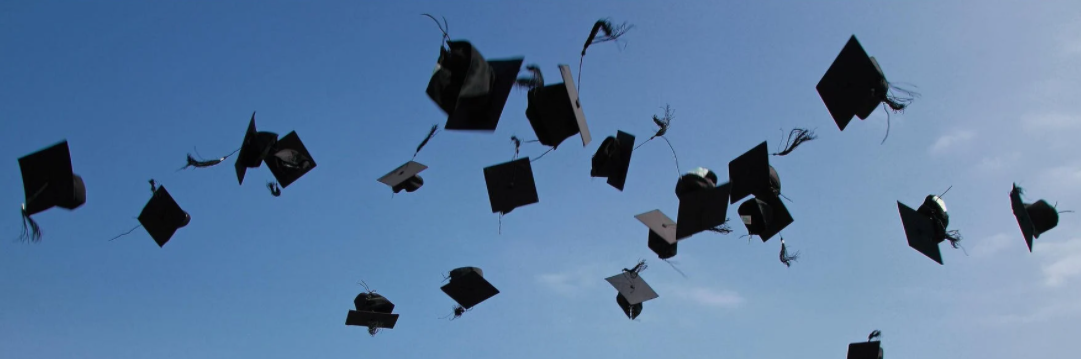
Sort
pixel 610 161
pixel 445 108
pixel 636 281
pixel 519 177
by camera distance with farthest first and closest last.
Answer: pixel 636 281, pixel 519 177, pixel 610 161, pixel 445 108

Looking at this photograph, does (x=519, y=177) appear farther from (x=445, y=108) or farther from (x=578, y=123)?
(x=445, y=108)

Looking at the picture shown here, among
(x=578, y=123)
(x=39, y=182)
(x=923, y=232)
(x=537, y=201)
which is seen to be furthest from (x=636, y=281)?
(x=39, y=182)

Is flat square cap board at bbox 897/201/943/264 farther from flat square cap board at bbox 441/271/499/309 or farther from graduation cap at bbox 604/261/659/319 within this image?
flat square cap board at bbox 441/271/499/309

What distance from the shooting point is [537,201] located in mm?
4719

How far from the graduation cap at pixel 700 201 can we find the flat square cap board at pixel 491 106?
1094mm

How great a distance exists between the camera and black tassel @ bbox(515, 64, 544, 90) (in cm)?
392

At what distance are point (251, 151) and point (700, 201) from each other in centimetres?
255

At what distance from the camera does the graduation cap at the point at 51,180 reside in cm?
438

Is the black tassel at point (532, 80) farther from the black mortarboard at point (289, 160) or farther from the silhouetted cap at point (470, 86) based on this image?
the black mortarboard at point (289, 160)

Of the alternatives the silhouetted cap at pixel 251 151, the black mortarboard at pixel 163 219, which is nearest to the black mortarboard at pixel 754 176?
the silhouetted cap at pixel 251 151

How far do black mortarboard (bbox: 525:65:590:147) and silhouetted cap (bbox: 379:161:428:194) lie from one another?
1123mm

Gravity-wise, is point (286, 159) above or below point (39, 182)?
above

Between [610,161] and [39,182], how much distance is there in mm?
3237

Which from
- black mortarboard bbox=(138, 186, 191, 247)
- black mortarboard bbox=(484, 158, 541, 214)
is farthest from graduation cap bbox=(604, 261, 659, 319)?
black mortarboard bbox=(138, 186, 191, 247)
